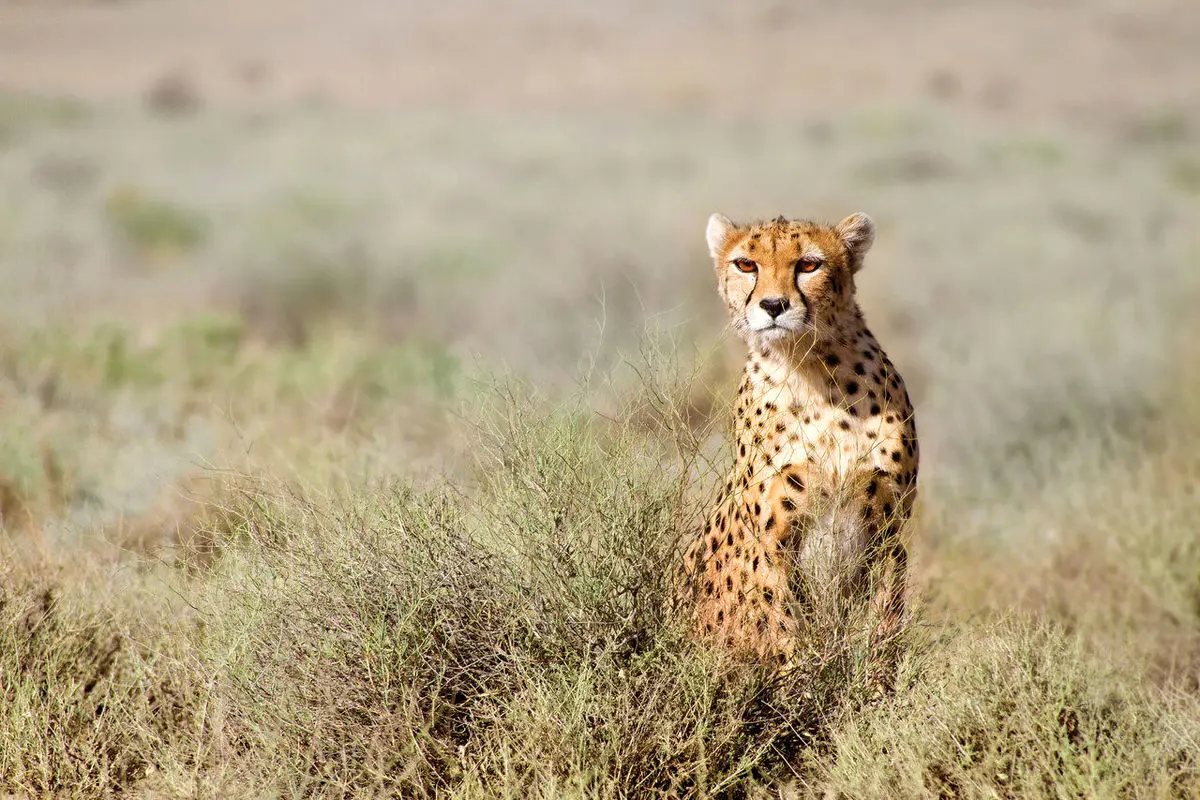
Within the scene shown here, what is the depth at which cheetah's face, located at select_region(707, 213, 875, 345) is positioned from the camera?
3.91m

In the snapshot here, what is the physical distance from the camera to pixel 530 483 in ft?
11.3

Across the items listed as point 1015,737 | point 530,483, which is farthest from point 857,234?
point 1015,737

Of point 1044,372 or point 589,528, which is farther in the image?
point 1044,372

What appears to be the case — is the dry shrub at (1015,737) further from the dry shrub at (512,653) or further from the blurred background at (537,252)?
the blurred background at (537,252)

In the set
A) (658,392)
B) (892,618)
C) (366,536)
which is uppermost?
(658,392)

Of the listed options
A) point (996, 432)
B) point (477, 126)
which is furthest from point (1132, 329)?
point (477, 126)

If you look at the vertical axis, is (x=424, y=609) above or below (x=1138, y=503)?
above

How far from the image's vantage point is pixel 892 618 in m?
3.70

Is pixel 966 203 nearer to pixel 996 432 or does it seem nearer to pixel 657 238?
pixel 657 238

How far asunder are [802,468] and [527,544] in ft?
2.89

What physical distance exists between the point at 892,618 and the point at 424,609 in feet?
4.13

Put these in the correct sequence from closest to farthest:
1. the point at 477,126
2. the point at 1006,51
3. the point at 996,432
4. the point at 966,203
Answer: the point at 996,432
the point at 966,203
the point at 477,126
the point at 1006,51

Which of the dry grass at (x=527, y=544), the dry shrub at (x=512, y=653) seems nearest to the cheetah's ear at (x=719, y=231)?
the dry grass at (x=527, y=544)

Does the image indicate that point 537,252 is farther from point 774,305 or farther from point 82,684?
point 82,684
